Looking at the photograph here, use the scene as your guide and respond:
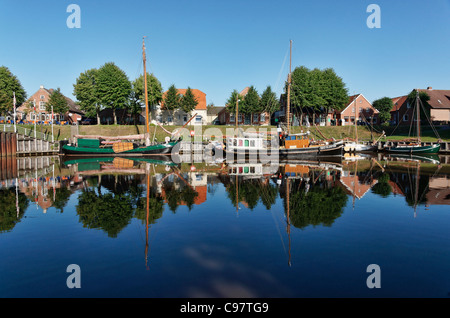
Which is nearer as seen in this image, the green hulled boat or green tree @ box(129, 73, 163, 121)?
the green hulled boat

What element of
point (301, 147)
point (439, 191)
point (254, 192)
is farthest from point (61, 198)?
point (301, 147)

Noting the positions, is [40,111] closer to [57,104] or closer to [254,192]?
[57,104]

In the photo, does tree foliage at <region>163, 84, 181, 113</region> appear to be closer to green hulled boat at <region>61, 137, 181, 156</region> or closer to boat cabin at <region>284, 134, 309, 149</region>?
green hulled boat at <region>61, 137, 181, 156</region>

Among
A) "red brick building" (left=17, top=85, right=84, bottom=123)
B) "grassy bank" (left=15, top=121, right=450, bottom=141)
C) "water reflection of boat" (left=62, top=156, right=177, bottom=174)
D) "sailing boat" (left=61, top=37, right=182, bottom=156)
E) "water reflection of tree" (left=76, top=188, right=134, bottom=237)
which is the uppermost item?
"red brick building" (left=17, top=85, right=84, bottom=123)

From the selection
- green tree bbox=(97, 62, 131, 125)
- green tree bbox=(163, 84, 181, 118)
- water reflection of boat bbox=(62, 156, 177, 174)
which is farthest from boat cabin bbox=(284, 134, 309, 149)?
green tree bbox=(97, 62, 131, 125)

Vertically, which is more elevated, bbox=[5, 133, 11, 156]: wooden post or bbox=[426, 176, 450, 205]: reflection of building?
bbox=[5, 133, 11, 156]: wooden post

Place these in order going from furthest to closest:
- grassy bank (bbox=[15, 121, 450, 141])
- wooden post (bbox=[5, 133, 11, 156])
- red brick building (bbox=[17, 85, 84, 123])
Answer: red brick building (bbox=[17, 85, 84, 123])
grassy bank (bbox=[15, 121, 450, 141])
wooden post (bbox=[5, 133, 11, 156])

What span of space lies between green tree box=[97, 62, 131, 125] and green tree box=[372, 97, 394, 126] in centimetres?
6074

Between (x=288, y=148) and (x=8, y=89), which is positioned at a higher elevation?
(x=8, y=89)

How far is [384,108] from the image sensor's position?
7369 cm

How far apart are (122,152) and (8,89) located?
1621 inches

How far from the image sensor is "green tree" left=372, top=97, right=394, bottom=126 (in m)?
73.2

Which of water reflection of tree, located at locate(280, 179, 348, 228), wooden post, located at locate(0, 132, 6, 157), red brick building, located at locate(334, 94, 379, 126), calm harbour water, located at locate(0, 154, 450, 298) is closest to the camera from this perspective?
calm harbour water, located at locate(0, 154, 450, 298)
